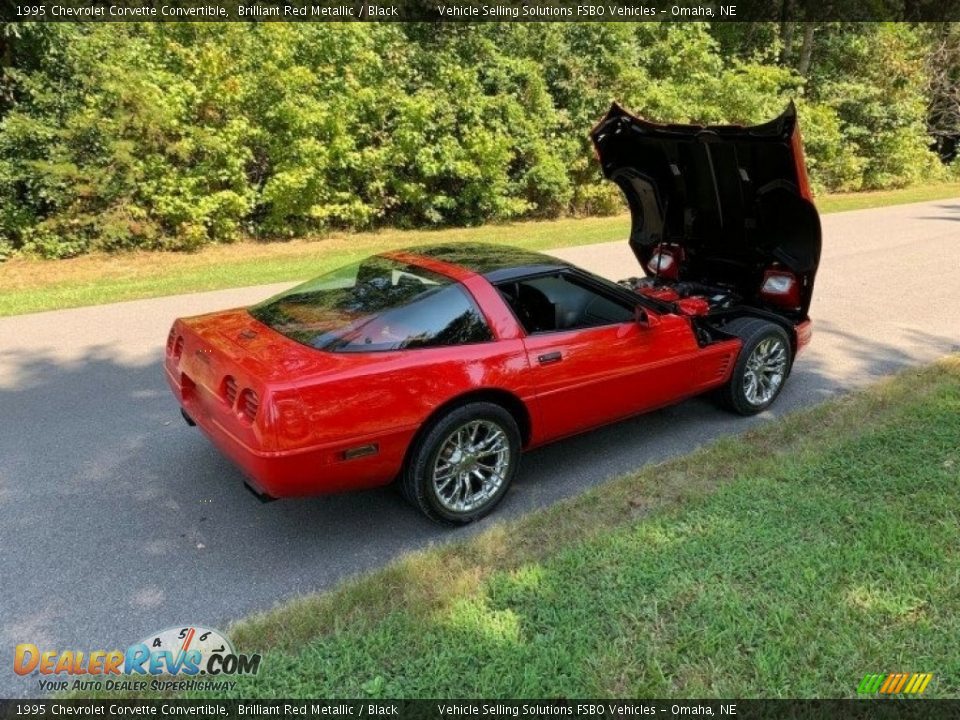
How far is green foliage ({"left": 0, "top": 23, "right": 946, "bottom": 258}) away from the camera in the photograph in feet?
38.7

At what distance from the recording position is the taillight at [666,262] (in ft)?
21.1

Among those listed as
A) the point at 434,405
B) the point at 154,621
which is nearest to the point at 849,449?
the point at 434,405

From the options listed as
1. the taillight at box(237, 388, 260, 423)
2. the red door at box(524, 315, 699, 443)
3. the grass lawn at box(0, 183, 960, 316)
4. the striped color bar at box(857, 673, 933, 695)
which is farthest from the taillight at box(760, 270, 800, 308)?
the grass lawn at box(0, 183, 960, 316)

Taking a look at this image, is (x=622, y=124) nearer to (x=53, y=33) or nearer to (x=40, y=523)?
(x=40, y=523)

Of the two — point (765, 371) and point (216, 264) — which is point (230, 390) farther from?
point (216, 264)

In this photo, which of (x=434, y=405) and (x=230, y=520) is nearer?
(x=434, y=405)

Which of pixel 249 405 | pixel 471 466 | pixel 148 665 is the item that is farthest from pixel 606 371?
pixel 148 665

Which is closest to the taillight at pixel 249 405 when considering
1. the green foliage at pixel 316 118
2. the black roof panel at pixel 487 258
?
the black roof panel at pixel 487 258

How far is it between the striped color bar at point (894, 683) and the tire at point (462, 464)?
1.91 m

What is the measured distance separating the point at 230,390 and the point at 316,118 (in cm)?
1137

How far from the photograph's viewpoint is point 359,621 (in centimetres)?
279

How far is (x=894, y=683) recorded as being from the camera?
249cm

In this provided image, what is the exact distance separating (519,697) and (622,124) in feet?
15.3

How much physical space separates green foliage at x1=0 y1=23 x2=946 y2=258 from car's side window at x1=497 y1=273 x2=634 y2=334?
34.3 ft
